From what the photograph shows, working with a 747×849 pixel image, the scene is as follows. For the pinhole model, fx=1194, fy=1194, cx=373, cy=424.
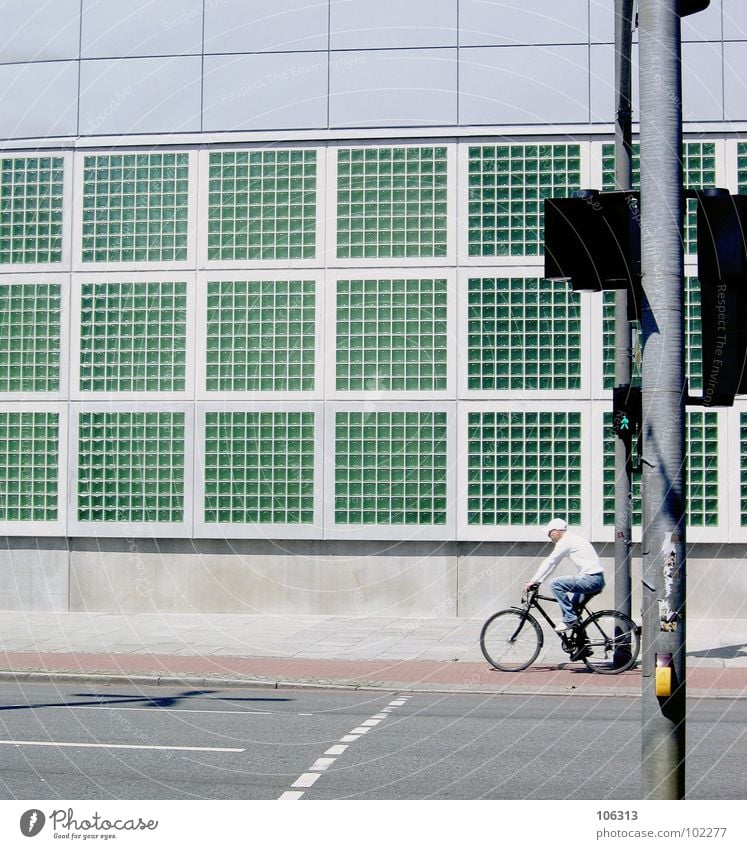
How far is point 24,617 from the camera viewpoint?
745 inches

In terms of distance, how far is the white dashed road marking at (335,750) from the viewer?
7.58 meters

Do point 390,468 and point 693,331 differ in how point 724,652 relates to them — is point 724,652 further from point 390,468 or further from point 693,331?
point 390,468

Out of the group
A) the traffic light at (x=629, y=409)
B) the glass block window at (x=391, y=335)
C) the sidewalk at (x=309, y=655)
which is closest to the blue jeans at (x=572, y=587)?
the sidewalk at (x=309, y=655)

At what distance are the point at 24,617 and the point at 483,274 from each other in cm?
914

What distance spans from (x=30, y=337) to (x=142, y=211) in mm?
2900

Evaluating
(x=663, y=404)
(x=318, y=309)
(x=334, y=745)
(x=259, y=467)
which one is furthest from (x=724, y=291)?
(x=259, y=467)

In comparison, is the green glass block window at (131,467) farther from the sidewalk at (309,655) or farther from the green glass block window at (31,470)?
the sidewalk at (309,655)

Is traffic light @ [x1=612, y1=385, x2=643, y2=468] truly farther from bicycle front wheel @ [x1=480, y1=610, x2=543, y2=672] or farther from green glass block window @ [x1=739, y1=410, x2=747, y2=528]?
green glass block window @ [x1=739, y1=410, x2=747, y2=528]

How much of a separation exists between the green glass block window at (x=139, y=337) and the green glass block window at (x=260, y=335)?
0.55 m

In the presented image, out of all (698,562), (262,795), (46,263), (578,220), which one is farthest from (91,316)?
(578,220)

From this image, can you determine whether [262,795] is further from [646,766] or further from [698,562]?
[698,562]

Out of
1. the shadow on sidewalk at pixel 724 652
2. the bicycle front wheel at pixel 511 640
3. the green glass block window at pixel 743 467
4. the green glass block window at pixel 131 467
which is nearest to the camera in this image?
the bicycle front wheel at pixel 511 640

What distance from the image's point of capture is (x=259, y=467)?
19.7m
